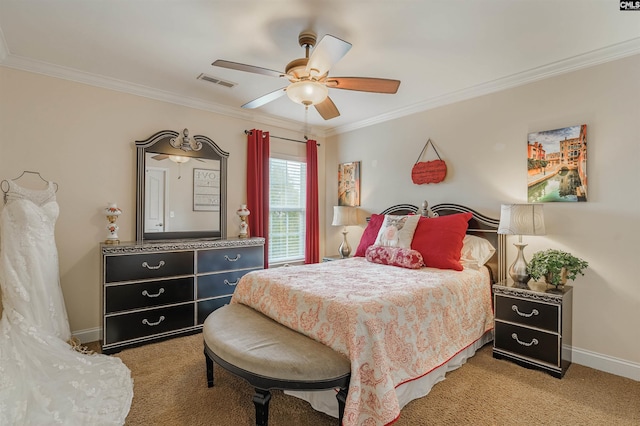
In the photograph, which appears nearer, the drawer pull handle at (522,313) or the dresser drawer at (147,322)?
the drawer pull handle at (522,313)

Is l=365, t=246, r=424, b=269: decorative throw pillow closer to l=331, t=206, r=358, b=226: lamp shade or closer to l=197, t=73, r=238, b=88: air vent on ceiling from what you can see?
l=331, t=206, r=358, b=226: lamp shade

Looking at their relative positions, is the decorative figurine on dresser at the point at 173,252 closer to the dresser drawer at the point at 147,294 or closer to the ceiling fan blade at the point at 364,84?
the dresser drawer at the point at 147,294


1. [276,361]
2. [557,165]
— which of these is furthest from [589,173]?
[276,361]

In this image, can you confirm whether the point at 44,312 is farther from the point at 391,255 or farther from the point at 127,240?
the point at 391,255

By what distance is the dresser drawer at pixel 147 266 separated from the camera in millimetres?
2892

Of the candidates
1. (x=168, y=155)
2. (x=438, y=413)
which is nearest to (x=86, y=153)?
(x=168, y=155)

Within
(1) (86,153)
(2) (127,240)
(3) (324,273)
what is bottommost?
(3) (324,273)

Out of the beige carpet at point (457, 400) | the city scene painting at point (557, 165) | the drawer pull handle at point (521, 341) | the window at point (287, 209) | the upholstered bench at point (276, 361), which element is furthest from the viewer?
the window at point (287, 209)

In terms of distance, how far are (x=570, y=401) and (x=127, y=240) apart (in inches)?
161

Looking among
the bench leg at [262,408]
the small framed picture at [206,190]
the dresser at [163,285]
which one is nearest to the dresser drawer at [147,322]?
the dresser at [163,285]

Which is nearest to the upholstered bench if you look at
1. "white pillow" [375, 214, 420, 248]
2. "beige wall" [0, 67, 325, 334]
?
"white pillow" [375, 214, 420, 248]

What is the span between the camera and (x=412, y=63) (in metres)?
2.81

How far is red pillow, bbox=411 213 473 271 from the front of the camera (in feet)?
9.61

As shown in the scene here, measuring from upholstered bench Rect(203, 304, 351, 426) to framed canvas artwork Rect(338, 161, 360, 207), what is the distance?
2893 mm
